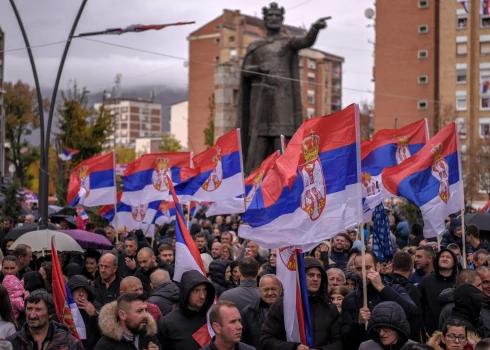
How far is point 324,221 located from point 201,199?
8.11 meters

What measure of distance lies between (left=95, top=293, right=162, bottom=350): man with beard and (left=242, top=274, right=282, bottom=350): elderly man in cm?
137

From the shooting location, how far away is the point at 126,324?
724cm

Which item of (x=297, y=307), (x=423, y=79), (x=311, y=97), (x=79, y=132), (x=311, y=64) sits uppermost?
(x=311, y=64)

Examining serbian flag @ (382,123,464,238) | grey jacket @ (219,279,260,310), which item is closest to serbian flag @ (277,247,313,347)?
grey jacket @ (219,279,260,310)

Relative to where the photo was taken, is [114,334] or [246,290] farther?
[246,290]

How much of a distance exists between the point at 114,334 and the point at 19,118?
215 feet

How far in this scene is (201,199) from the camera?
52.8 ft

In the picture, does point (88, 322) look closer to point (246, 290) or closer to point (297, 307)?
point (246, 290)

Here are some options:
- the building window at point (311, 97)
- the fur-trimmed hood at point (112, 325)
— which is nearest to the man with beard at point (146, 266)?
the fur-trimmed hood at point (112, 325)

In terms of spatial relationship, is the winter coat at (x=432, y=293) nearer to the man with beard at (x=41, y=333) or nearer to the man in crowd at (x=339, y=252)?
the man in crowd at (x=339, y=252)

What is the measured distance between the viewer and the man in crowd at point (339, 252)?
13969mm

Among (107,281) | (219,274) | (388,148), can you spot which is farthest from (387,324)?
(388,148)

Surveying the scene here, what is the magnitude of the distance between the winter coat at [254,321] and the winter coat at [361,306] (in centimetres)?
66

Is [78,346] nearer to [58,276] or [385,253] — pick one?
[58,276]
